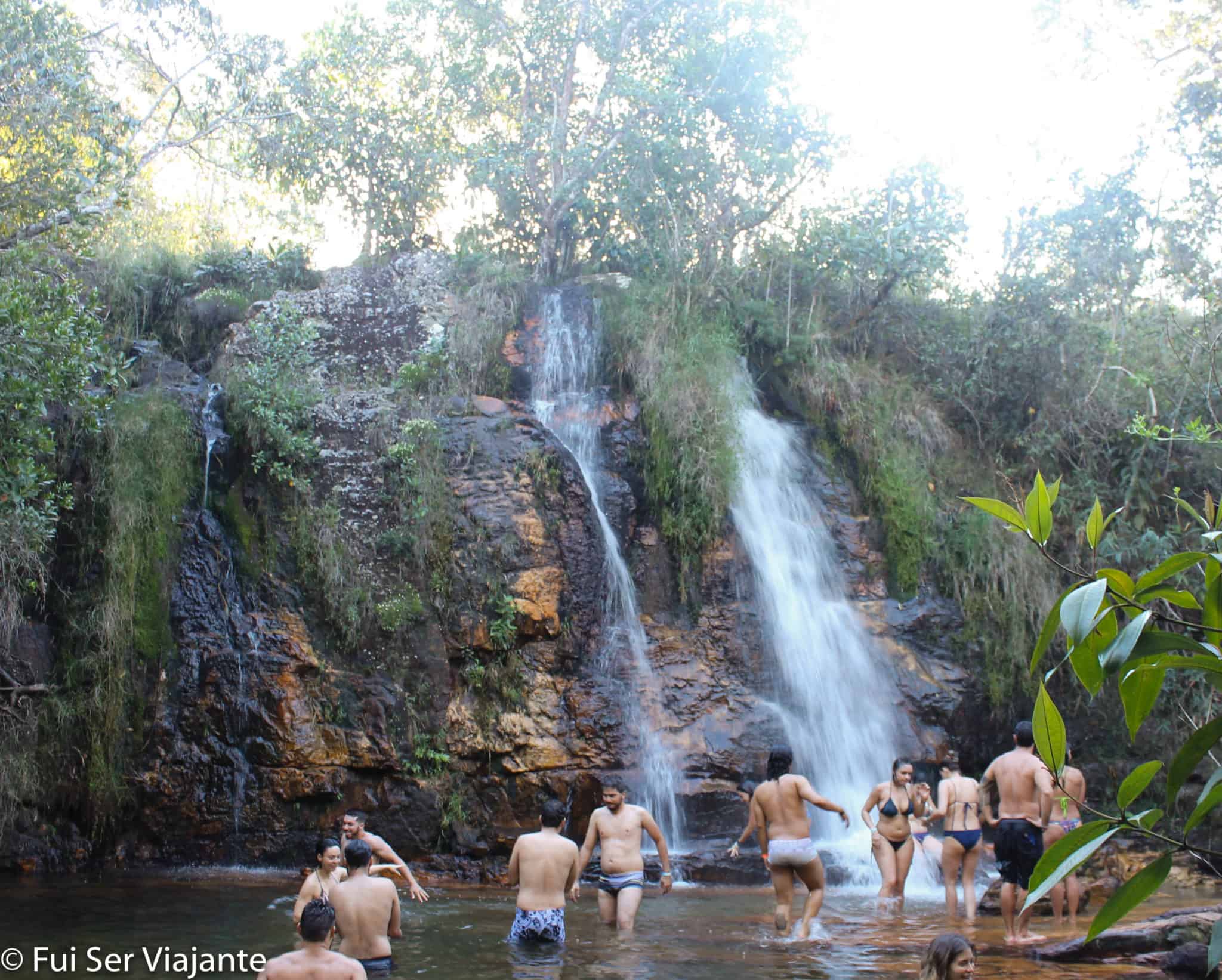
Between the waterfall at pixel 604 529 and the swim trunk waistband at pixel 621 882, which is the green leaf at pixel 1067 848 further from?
the waterfall at pixel 604 529

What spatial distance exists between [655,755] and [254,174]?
1368cm

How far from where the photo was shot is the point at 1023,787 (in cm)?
766

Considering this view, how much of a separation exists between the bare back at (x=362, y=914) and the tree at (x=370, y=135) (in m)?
14.9

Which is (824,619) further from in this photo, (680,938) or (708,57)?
(708,57)

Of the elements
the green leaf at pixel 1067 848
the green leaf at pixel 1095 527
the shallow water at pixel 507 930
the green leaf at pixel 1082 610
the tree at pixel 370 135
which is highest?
the tree at pixel 370 135

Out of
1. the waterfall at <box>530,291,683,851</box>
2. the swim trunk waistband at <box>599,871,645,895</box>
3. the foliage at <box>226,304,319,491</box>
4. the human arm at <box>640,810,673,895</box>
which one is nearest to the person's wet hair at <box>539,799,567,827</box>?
the human arm at <box>640,810,673,895</box>

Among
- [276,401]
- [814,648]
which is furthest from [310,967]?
[276,401]

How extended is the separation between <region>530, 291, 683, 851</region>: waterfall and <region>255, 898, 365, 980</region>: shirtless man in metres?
6.73

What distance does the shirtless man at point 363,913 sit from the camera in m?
6.07

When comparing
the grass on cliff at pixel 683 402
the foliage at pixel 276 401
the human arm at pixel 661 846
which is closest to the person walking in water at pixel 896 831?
the human arm at pixel 661 846

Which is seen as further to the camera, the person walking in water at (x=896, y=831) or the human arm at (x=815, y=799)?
the person walking in water at (x=896, y=831)

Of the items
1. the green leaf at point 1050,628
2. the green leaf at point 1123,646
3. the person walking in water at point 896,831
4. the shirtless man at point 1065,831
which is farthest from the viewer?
the person walking in water at point 896,831

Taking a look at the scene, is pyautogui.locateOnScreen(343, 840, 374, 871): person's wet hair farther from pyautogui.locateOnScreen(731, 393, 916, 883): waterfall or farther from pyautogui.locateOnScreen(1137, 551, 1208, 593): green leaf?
pyautogui.locateOnScreen(731, 393, 916, 883): waterfall

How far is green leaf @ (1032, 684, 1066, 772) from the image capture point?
6.91 ft
